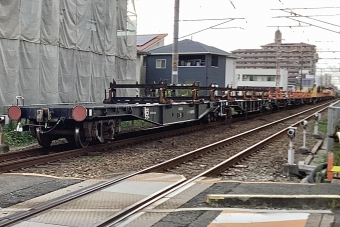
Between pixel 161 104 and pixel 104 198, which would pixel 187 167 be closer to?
pixel 104 198

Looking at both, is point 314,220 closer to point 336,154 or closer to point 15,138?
point 336,154

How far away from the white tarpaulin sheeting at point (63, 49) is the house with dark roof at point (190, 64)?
70.8 ft

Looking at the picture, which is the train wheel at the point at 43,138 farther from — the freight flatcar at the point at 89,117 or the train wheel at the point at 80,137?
the train wheel at the point at 80,137

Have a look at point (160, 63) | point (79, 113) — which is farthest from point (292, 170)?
point (160, 63)

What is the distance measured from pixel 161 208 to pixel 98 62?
17.9m

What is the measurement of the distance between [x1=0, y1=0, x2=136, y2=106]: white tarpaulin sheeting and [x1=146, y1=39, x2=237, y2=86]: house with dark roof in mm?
21578

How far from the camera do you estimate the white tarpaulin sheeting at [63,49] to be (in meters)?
16.8

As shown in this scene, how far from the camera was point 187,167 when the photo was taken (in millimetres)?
9719

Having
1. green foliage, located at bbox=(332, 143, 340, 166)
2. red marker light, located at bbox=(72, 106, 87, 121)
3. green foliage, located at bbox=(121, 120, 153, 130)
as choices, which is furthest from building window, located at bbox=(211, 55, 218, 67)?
Answer: red marker light, located at bbox=(72, 106, 87, 121)

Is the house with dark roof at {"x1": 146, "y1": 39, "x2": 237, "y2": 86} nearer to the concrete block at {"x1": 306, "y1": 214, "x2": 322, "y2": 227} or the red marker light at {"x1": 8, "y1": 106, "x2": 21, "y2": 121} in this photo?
the red marker light at {"x1": 8, "y1": 106, "x2": 21, "y2": 121}

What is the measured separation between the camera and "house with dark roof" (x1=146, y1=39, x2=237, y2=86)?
48438 millimetres

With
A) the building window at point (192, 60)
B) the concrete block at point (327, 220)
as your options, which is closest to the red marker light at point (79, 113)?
the concrete block at point (327, 220)

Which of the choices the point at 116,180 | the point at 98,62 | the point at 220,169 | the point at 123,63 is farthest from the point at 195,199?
the point at 123,63

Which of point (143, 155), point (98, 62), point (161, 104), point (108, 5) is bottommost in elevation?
point (143, 155)
